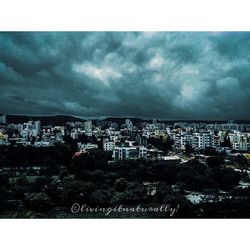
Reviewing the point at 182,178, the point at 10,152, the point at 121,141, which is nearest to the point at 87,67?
the point at 121,141

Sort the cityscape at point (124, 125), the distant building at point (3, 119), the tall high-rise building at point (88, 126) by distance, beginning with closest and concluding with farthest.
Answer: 1. the cityscape at point (124, 125)
2. the distant building at point (3, 119)
3. the tall high-rise building at point (88, 126)

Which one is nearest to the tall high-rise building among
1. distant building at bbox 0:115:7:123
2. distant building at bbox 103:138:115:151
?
distant building at bbox 103:138:115:151

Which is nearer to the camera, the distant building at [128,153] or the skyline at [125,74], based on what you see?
the skyline at [125,74]

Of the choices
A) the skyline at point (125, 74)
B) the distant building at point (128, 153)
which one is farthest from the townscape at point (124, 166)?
the skyline at point (125, 74)

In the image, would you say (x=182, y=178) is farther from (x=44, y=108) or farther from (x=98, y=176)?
(x=44, y=108)

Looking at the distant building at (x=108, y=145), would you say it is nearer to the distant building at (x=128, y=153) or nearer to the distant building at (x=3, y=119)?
the distant building at (x=128, y=153)

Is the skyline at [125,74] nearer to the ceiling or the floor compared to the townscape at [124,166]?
nearer to the ceiling

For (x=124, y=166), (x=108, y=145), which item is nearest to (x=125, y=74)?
(x=108, y=145)
